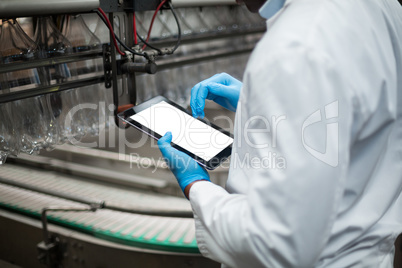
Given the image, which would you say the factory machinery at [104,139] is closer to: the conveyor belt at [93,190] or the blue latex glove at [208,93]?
the conveyor belt at [93,190]

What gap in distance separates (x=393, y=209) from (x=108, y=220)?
117 cm

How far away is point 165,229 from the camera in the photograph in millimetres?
1564

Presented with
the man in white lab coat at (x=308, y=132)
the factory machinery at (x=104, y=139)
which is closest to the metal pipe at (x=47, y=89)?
the factory machinery at (x=104, y=139)

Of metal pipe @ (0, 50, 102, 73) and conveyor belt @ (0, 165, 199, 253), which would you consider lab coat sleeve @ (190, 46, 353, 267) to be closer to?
metal pipe @ (0, 50, 102, 73)

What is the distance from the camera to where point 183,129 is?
1.10 m

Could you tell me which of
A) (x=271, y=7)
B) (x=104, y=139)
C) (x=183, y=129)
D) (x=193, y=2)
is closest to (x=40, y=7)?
(x=183, y=129)

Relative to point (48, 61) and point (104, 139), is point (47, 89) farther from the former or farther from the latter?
point (104, 139)

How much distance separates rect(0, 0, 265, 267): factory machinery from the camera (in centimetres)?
120

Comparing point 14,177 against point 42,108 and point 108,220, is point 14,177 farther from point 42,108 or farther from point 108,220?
point 42,108

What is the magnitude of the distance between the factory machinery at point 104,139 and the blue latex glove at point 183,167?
0.49 metres

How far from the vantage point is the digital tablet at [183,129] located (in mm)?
1000

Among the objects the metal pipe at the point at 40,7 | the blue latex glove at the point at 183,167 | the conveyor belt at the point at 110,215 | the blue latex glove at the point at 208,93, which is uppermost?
the metal pipe at the point at 40,7

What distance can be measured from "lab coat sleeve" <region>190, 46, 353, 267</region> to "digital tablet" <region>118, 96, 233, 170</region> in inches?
14.3

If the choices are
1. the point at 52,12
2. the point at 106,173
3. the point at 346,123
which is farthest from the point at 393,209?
the point at 106,173
